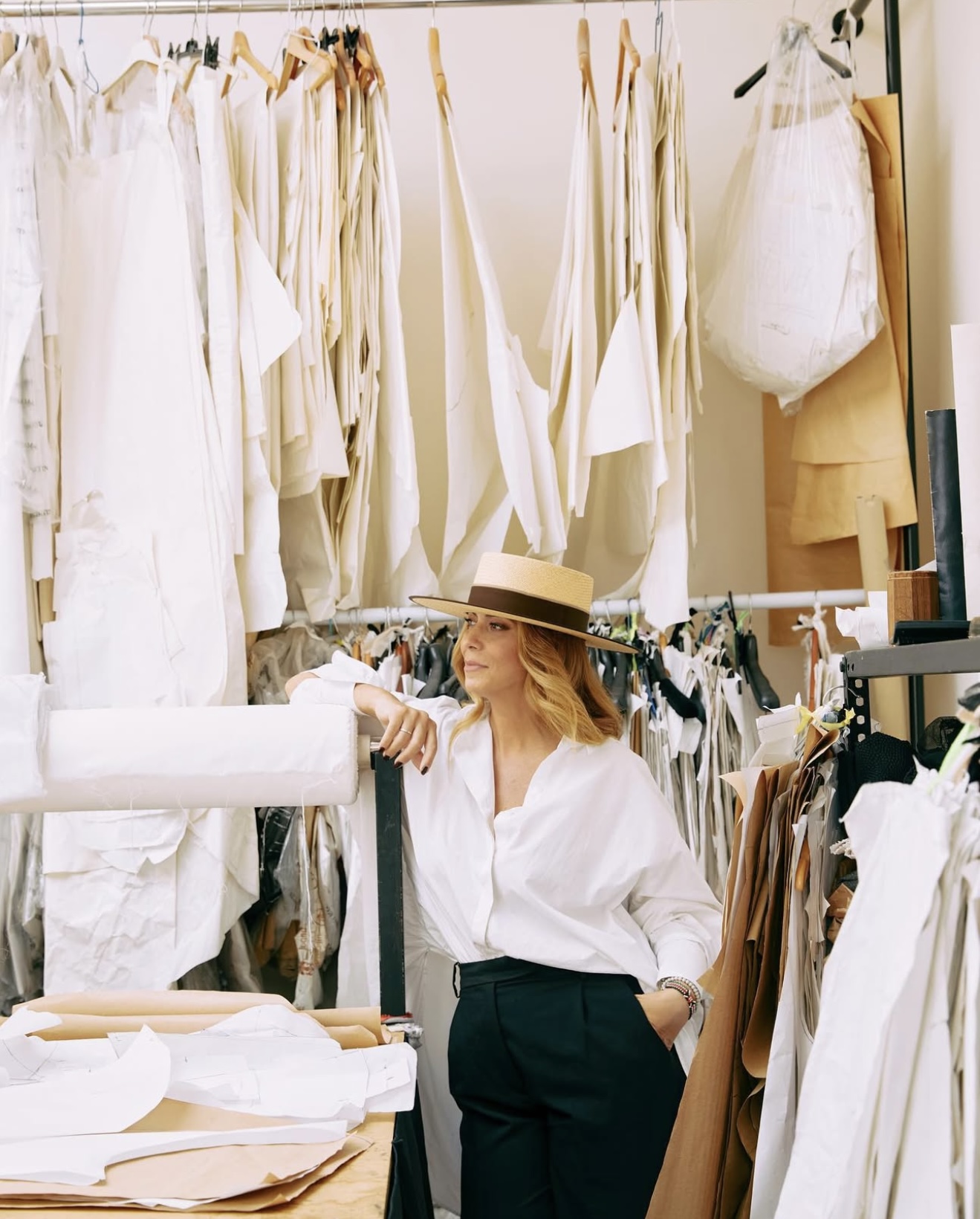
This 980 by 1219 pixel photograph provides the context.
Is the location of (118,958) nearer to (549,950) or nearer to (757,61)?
(549,950)

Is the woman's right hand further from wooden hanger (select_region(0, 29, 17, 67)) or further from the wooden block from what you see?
wooden hanger (select_region(0, 29, 17, 67))

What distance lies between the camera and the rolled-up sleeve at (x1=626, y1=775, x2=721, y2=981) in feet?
5.77

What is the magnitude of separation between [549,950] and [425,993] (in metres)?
0.56

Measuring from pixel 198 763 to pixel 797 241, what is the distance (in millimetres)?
1545

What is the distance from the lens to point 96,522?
6.91 feet

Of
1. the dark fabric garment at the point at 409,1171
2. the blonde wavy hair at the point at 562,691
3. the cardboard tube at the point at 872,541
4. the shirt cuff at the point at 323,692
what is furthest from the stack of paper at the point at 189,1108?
the cardboard tube at the point at 872,541

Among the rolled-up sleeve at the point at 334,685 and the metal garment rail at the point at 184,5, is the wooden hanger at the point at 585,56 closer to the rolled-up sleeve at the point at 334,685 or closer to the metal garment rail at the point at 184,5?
the metal garment rail at the point at 184,5

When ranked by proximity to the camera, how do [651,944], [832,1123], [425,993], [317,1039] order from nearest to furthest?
1. [832,1123]
2. [317,1039]
3. [651,944]
4. [425,993]

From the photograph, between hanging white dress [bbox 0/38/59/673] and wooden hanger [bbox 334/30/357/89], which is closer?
hanging white dress [bbox 0/38/59/673]

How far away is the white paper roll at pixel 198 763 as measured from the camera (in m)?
1.46

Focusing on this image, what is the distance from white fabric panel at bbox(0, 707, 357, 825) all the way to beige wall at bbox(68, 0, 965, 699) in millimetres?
1249

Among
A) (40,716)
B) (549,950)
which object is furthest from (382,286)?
(549,950)

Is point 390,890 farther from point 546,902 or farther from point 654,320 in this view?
point 654,320

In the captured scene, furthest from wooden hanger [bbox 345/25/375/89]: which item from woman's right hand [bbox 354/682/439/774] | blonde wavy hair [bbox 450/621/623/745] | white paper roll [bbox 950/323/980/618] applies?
white paper roll [bbox 950/323/980/618]
